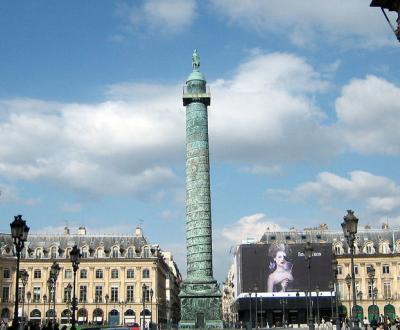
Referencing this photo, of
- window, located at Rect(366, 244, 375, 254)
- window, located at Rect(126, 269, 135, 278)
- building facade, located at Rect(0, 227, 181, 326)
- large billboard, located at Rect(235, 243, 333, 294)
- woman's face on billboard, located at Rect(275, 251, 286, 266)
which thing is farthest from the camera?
window, located at Rect(366, 244, 375, 254)

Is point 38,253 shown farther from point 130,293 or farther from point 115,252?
point 130,293

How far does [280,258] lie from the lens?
6681 centimetres

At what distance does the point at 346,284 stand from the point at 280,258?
7.55 metres

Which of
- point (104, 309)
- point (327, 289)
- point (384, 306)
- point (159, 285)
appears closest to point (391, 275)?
point (384, 306)

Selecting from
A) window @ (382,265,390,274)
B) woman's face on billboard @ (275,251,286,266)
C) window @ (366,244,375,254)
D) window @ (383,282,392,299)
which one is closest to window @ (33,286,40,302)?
woman's face on billboard @ (275,251,286,266)

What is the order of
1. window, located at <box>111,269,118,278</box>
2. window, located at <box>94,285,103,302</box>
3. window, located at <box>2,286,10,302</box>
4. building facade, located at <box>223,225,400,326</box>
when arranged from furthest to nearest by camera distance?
1. window, located at <box>111,269,118,278</box>
2. window, located at <box>94,285,103,302</box>
3. window, located at <box>2,286,10,302</box>
4. building facade, located at <box>223,225,400,326</box>

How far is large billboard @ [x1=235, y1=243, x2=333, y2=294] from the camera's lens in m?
66.0

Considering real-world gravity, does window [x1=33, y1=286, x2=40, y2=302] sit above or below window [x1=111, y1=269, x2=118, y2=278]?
below

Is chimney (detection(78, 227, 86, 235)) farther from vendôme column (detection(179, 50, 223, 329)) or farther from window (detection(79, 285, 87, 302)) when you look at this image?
vendôme column (detection(179, 50, 223, 329))

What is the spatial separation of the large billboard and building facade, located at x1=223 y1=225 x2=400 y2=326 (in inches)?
37.5

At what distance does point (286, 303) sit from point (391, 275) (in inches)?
515

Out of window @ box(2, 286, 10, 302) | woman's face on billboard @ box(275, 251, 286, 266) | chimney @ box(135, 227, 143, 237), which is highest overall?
chimney @ box(135, 227, 143, 237)

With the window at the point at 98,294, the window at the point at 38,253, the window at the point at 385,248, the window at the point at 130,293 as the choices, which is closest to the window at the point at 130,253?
the window at the point at 130,293

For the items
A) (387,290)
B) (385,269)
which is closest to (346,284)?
(387,290)
